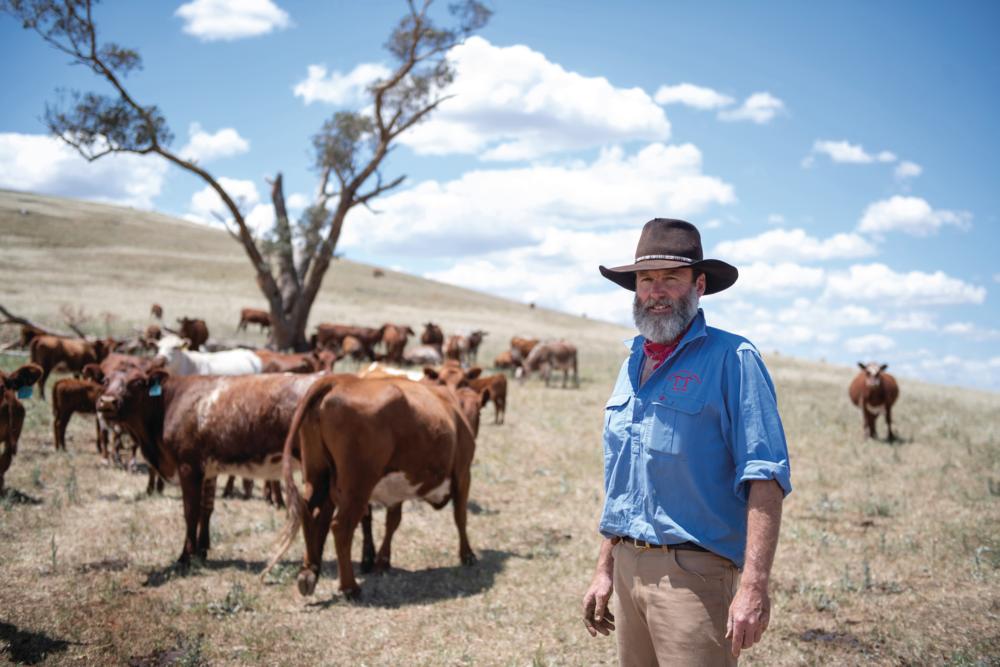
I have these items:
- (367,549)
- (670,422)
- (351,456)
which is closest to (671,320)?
(670,422)

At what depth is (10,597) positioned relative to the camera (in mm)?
6027

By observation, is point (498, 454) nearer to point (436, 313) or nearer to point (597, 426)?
point (597, 426)

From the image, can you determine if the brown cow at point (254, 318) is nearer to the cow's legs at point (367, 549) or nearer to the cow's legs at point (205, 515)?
the cow's legs at point (205, 515)

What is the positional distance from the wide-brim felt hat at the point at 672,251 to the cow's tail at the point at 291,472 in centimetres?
390

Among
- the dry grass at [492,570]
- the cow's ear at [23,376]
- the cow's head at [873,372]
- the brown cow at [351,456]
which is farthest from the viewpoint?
the cow's head at [873,372]

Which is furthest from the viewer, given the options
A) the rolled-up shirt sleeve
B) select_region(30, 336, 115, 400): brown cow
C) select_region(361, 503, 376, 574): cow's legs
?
select_region(30, 336, 115, 400): brown cow

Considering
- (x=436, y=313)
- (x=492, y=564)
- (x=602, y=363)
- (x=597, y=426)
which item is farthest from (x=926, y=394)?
(x=436, y=313)

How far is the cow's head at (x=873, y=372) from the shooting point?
51.0ft

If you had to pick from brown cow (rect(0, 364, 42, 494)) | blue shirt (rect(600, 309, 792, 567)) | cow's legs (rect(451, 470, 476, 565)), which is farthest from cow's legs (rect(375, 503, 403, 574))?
blue shirt (rect(600, 309, 792, 567))

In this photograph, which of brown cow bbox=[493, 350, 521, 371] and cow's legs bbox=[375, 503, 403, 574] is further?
brown cow bbox=[493, 350, 521, 371]

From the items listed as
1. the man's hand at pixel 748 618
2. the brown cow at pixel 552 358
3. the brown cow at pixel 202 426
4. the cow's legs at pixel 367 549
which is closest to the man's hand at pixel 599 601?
the man's hand at pixel 748 618

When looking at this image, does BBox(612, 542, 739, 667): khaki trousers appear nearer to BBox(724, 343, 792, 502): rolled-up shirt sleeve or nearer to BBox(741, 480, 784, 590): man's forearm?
BBox(741, 480, 784, 590): man's forearm

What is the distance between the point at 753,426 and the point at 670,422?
0.35 metres

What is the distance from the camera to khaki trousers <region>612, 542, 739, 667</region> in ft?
9.91
